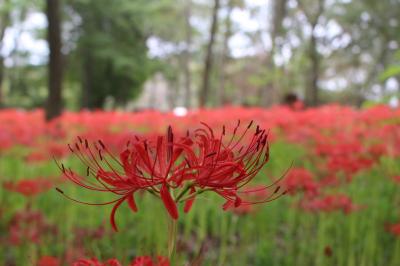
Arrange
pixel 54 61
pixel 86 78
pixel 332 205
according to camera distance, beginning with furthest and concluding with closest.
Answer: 1. pixel 86 78
2. pixel 54 61
3. pixel 332 205

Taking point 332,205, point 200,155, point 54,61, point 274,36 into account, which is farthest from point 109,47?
point 200,155

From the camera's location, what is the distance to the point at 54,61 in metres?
6.12

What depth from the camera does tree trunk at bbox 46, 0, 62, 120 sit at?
588 cm

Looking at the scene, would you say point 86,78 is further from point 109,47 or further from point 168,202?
point 168,202

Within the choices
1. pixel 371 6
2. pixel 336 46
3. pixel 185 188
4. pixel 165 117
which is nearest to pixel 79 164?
pixel 165 117

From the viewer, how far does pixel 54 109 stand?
626 cm

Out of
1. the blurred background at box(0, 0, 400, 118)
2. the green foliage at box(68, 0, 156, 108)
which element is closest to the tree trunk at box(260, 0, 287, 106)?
the blurred background at box(0, 0, 400, 118)

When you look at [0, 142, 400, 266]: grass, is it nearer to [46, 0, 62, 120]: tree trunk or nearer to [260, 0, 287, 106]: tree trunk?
[46, 0, 62, 120]: tree trunk

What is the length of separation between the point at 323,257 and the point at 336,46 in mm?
16211

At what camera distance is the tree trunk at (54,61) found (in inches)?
231

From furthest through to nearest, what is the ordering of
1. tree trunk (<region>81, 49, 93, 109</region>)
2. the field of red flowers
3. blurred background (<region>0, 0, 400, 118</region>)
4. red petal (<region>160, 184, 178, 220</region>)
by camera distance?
tree trunk (<region>81, 49, 93, 109</region>) → blurred background (<region>0, 0, 400, 118</region>) → the field of red flowers → red petal (<region>160, 184, 178, 220</region>)

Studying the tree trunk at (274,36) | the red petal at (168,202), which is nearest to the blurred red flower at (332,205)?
the red petal at (168,202)

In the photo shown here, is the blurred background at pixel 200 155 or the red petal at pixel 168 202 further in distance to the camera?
the blurred background at pixel 200 155

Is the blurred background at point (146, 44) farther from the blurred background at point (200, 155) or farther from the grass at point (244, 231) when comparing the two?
the grass at point (244, 231)
